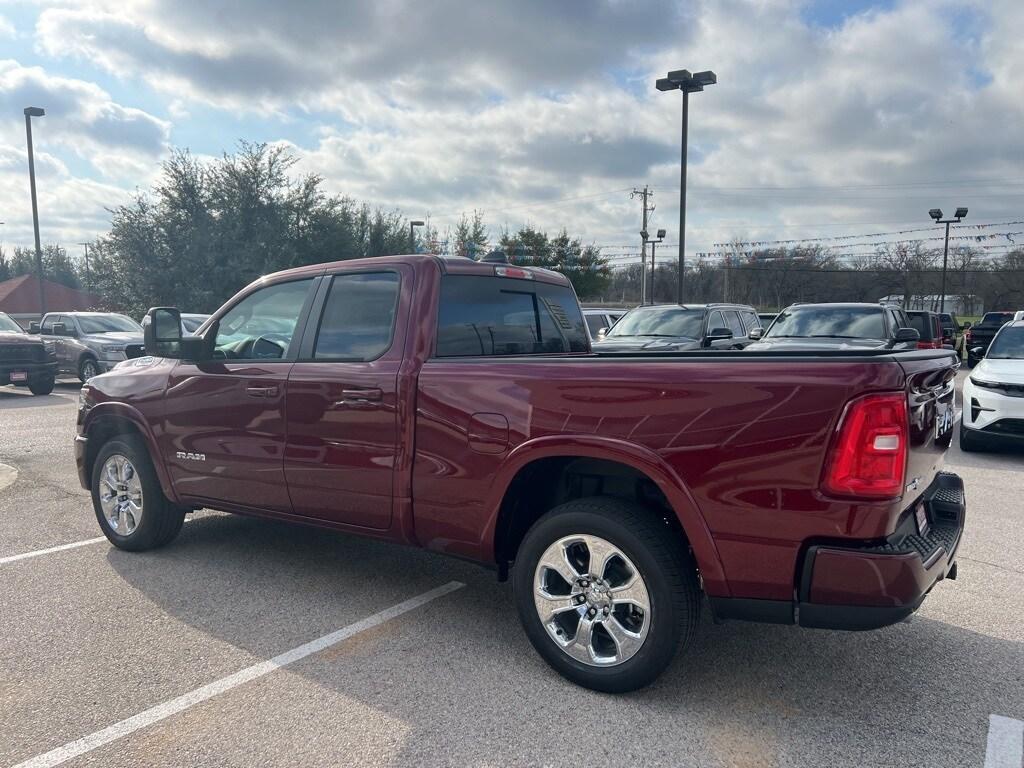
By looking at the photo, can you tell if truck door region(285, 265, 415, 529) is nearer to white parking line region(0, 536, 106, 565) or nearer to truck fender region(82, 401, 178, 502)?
truck fender region(82, 401, 178, 502)

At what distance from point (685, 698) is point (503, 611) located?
4.14ft

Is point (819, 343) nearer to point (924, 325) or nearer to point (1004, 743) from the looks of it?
point (924, 325)

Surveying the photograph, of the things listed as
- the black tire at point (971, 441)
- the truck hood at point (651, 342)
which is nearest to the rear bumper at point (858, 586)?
the black tire at point (971, 441)

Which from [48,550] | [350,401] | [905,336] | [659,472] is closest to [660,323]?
[905,336]

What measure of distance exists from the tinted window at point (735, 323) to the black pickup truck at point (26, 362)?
43.3 ft

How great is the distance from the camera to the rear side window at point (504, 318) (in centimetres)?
404

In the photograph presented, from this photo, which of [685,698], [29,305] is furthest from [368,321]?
[29,305]

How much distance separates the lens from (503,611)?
4.23m

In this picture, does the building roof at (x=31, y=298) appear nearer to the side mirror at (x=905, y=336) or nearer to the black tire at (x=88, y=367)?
the black tire at (x=88, y=367)

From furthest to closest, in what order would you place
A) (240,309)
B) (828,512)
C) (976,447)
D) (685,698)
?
(976,447)
(240,309)
(685,698)
(828,512)

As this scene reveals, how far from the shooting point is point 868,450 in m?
2.71

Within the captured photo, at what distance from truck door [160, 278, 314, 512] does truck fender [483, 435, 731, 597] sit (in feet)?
5.69

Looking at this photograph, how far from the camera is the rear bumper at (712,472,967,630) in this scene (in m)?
2.72

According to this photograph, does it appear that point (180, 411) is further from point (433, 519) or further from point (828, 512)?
point (828, 512)
